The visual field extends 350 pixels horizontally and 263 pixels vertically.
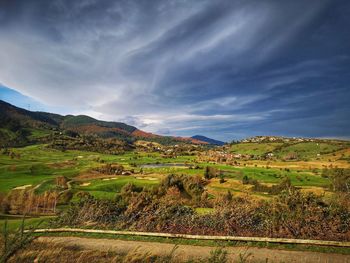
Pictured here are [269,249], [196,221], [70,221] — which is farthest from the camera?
[70,221]

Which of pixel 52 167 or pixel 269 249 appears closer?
pixel 269 249

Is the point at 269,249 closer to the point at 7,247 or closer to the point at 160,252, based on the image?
the point at 160,252

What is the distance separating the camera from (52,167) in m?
106

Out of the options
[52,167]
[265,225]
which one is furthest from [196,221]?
[52,167]

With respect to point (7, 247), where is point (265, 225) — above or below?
below

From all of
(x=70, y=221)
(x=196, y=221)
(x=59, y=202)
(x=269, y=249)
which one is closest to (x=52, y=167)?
(x=59, y=202)

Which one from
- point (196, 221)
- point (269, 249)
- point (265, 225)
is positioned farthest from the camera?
point (196, 221)

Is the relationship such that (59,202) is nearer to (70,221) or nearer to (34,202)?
(34,202)

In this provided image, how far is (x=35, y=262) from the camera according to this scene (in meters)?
8.77

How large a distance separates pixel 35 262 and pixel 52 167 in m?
107

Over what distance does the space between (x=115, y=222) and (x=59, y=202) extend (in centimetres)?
3167

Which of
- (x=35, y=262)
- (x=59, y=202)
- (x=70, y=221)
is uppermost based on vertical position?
(x=35, y=262)

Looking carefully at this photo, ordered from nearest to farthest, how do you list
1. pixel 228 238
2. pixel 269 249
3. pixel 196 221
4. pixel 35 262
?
pixel 35 262 < pixel 269 249 < pixel 228 238 < pixel 196 221

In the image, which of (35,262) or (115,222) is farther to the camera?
(115,222)
